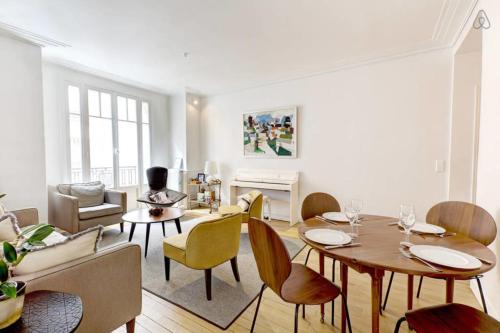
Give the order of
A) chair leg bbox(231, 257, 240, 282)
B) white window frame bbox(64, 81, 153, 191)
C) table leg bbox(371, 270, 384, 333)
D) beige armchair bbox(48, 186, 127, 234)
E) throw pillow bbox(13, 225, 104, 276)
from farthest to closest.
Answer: white window frame bbox(64, 81, 153, 191) → beige armchair bbox(48, 186, 127, 234) → chair leg bbox(231, 257, 240, 282) → table leg bbox(371, 270, 384, 333) → throw pillow bbox(13, 225, 104, 276)

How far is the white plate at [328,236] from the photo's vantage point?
4.49 feet

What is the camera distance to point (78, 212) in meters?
3.24

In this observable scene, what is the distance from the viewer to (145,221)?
2.86m

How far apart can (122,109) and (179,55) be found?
2154 mm

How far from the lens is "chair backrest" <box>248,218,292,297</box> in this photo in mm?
1274

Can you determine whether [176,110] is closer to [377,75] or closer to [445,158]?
[377,75]

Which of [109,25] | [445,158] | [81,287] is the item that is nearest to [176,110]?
[109,25]

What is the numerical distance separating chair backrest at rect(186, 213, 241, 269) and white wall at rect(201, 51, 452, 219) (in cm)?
245

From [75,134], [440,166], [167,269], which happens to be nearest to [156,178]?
[75,134]

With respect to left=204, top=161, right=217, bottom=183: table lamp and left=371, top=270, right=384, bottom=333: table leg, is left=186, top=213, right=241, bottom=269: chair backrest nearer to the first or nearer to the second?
left=371, top=270, right=384, bottom=333: table leg

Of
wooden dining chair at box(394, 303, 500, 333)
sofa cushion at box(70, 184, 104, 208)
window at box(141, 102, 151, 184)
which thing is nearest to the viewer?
wooden dining chair at box(394, 303, 500, 333)

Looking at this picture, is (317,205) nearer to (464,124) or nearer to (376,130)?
(376,130)

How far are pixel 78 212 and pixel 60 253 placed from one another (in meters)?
2.46

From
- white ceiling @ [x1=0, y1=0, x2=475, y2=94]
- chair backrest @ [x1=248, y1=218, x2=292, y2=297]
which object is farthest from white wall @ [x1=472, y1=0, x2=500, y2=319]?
chair backrest @ [x1=248, y1=218, x2=292, y2=297]
